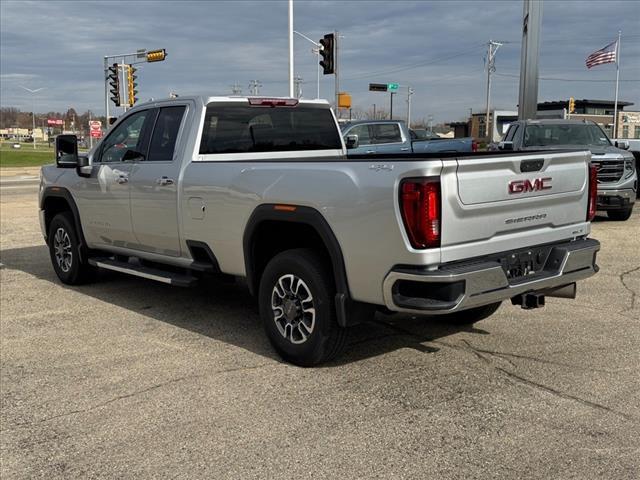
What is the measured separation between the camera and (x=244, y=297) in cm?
721

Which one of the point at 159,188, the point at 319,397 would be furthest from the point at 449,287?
the point at 159,188

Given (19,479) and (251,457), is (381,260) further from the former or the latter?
(19,479)

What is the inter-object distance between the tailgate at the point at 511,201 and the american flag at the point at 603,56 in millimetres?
38613

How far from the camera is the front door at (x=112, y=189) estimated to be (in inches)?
260

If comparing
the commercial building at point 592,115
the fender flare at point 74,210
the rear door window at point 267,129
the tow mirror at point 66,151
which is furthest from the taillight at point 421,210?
the commercial building at point 592,115

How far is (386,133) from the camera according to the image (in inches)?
674

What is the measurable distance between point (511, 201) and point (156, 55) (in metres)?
35.8

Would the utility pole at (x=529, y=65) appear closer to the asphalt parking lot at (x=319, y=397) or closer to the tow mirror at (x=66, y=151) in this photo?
the asphalt parking lot at (x=319, y=397)

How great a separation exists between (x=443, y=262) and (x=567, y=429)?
117cm

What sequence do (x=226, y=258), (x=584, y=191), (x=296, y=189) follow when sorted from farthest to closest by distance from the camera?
1. (x=226, y=258)
2. (x=584, y=191)
3. (x=296, y=189)

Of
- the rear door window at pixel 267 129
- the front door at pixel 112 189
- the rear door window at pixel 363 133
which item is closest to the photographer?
the rear door window at pixel 267 129

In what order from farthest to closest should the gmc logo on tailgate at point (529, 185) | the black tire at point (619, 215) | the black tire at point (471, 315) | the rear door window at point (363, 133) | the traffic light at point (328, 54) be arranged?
the traffic light at point (328, 54) → the rear door window at point (363, 133) → the black tire at point (619, 215) → the black tire at point (471, 315) → the gmc logo on tailgate at point (529, 185)

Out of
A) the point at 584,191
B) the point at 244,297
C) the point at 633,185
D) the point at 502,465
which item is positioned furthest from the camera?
the point at 633,185

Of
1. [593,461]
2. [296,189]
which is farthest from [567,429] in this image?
[296,189]
